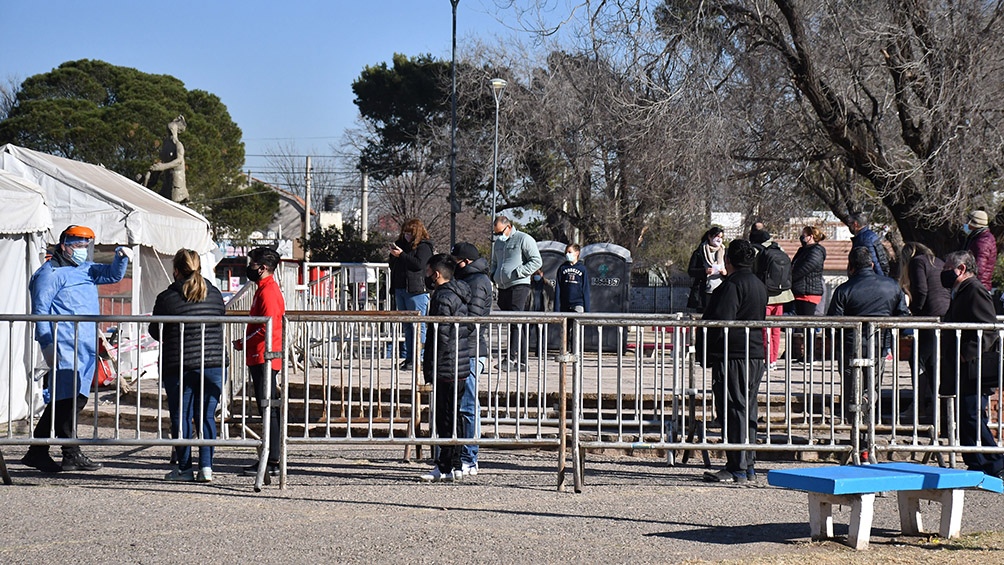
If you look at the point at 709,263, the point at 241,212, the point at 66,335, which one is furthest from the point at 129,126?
the point at 66,335

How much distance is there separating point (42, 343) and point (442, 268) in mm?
3087

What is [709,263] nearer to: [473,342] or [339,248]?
[473,342]

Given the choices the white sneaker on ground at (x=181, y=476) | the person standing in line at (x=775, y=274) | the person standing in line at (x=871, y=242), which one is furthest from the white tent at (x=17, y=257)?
the person standing in line at (x=871, y=242)

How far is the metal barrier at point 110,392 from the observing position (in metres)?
8.12

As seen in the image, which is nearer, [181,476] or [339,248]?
→ [181,476]

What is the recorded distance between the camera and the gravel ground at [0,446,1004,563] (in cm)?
638

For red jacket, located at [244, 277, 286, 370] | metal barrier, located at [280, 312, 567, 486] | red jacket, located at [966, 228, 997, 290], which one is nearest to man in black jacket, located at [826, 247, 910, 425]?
red jacket, located at [966, 228, 997, 290]

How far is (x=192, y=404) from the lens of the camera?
871 centimetres

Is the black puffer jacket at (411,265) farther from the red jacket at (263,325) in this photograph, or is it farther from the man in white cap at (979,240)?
the man in white cap at (979,240)

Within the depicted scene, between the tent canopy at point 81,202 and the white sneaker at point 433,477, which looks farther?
the tent canopy at point 81,202

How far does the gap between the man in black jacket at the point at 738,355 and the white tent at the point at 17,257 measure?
6.85 m

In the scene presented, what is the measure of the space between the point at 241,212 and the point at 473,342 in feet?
159

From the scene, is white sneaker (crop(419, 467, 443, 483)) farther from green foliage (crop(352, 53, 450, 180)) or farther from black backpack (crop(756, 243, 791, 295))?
green foliage (crop(352, 53, 450, 180))

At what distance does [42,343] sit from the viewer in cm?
880
